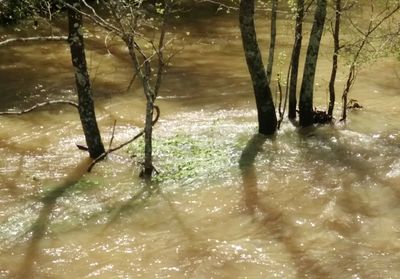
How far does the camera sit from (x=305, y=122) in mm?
11797

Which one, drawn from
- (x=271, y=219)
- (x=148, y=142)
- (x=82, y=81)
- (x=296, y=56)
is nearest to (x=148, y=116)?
(x=148, y=142)

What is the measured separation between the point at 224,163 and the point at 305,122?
97.4 inches

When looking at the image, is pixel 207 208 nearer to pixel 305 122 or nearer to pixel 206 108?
pixel 305 122

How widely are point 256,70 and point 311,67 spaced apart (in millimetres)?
1270

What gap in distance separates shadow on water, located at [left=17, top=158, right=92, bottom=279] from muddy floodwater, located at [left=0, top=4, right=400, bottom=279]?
0.08 feet

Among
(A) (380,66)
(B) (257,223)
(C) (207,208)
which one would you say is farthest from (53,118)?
(A) (380,66)

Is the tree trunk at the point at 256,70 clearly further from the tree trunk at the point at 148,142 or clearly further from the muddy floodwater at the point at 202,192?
the tree trunk at the point at 148,142

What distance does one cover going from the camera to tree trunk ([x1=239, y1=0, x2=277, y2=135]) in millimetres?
10343

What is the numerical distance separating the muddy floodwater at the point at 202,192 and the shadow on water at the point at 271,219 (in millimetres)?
21

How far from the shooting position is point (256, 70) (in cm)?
1084

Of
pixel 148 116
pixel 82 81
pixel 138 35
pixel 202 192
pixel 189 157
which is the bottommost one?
pixel 202 192

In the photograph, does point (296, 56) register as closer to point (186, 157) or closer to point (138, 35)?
point (186, 157)

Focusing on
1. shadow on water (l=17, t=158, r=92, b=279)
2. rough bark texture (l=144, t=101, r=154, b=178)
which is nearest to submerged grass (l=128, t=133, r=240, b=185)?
rough bark texture (l=144, t=101, r=154, b=178)

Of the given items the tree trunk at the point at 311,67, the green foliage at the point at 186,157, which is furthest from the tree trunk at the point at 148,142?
the tree trunk at the point at 311,67
